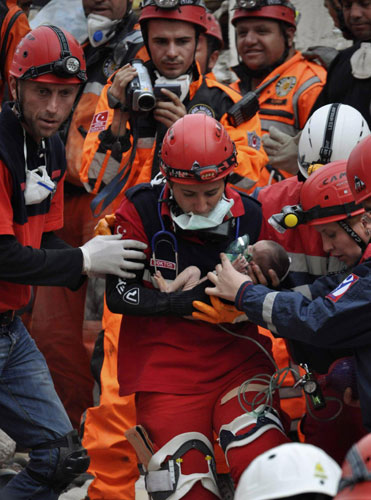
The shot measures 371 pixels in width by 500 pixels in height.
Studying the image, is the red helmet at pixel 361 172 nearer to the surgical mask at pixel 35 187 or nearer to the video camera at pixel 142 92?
the surgical mask at pixel 35 187

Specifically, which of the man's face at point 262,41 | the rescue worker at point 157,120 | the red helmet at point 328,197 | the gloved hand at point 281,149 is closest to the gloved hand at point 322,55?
the man's face at point 262,41

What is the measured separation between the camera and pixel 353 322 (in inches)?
150

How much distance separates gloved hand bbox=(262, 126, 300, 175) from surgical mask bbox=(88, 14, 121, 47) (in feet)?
4.43

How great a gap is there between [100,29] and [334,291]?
3.32 m

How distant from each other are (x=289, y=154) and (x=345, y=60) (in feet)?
2.19

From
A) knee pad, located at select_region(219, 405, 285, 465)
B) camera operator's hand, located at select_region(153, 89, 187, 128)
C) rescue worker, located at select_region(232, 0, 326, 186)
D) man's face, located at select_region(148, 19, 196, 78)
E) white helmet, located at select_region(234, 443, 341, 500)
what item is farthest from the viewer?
rescue worker, located at select_region(232, 0, 326, 186)

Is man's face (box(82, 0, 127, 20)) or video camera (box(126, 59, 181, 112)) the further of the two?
man's face (box(82, 0, 127, 20))

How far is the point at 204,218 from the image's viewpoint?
4332 millimetres

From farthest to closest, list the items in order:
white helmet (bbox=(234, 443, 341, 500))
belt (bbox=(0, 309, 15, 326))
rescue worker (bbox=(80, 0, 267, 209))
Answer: rescue worker (bbox=(80, 0, 267, 209)) → belt (bbox=(0, 309, 15, 326)) → white helmet (bbox=(234, 443, 341, 500))

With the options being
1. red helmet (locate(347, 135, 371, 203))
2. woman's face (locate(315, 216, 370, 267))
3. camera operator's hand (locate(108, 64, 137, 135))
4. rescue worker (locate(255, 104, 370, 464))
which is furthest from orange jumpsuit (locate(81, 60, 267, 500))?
→ red helmet (locate(347, 135, 371, 203))

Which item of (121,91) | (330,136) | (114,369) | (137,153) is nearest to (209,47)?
(137,153)

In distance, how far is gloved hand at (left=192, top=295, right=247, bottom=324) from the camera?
4234 mm

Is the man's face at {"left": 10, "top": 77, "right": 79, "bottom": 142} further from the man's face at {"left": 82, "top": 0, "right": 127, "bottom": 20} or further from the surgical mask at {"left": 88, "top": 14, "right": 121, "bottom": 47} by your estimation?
the man's face at {"left": 82, "top": 0, "right": 127, "bottom": 20}

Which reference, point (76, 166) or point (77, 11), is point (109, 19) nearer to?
point (77, 11)
